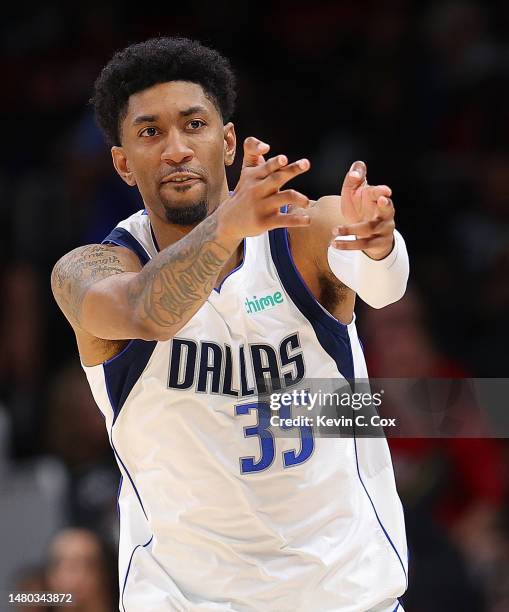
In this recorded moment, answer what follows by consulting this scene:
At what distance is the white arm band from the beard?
44cm

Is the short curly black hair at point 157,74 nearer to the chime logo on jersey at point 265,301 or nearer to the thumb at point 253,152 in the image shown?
the chime logo on jersey at point 265,301

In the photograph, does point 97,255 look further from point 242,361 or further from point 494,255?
point 494,255

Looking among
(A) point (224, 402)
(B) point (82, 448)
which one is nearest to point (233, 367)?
(A) point (224, 402)

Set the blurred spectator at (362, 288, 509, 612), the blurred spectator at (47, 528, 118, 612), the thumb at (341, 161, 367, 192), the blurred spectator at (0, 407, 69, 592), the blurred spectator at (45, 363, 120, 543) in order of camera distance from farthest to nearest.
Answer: the blurred spectator at (45, 363, 120, 543) → the blurred spectator at (0, 407, 69, 592) → the blurred spectator at (362, 288, 509, 612) → the blurred spectator at (47, 528, 118, 612) → the thumb at (341, 161, 367, 192)

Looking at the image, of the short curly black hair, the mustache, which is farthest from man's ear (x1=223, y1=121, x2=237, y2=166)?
the mustache

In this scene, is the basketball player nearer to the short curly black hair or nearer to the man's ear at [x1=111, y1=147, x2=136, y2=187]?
the short curly black hair

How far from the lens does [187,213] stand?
3480 mm

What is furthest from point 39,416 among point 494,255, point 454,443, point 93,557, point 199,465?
point 199,465

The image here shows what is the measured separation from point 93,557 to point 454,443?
5.72 feet

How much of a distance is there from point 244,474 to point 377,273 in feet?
2.29

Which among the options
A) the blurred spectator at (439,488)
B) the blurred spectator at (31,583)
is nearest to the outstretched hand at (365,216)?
the blurred spectator at (439,488)

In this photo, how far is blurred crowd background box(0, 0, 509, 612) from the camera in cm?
530

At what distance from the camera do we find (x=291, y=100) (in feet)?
25.2

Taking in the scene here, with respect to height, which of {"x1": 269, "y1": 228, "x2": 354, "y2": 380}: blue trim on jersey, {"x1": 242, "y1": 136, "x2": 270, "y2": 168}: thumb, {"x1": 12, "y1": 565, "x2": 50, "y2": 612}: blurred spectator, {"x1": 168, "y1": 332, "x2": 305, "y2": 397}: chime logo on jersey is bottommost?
{"x1": 12, "y1": 565, "x2": 50, "y2": 612}: blurred spectator
